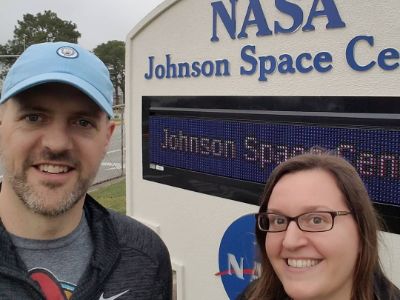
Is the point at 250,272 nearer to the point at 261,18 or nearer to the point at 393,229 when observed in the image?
the point at 393,229

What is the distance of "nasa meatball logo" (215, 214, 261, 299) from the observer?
11.5 ft

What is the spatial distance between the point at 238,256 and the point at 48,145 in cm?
230

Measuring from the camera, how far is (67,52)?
1675 mm

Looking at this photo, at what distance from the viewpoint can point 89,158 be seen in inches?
65.3

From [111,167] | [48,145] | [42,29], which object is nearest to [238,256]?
[48,145]

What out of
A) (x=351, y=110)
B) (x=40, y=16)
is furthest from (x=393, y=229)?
(x=40, y=16)

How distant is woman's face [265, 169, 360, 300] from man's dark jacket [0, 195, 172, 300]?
0.47 metres

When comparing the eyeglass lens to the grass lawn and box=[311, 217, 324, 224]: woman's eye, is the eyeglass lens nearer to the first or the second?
box=[311, 217, 324, 224]: woman's eye

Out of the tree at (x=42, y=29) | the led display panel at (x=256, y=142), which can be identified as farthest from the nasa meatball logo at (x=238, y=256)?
the tree at (x=42, y=29)

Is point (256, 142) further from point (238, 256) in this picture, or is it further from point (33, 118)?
point (33, 118)

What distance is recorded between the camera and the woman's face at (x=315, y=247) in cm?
149

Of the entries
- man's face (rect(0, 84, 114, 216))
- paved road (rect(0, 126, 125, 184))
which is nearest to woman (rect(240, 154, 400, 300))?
man's face (rect(0, 84, 114, 216))

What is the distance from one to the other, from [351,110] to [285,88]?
0.52 metres

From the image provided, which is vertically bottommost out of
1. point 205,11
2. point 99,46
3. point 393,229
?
point 393,229
